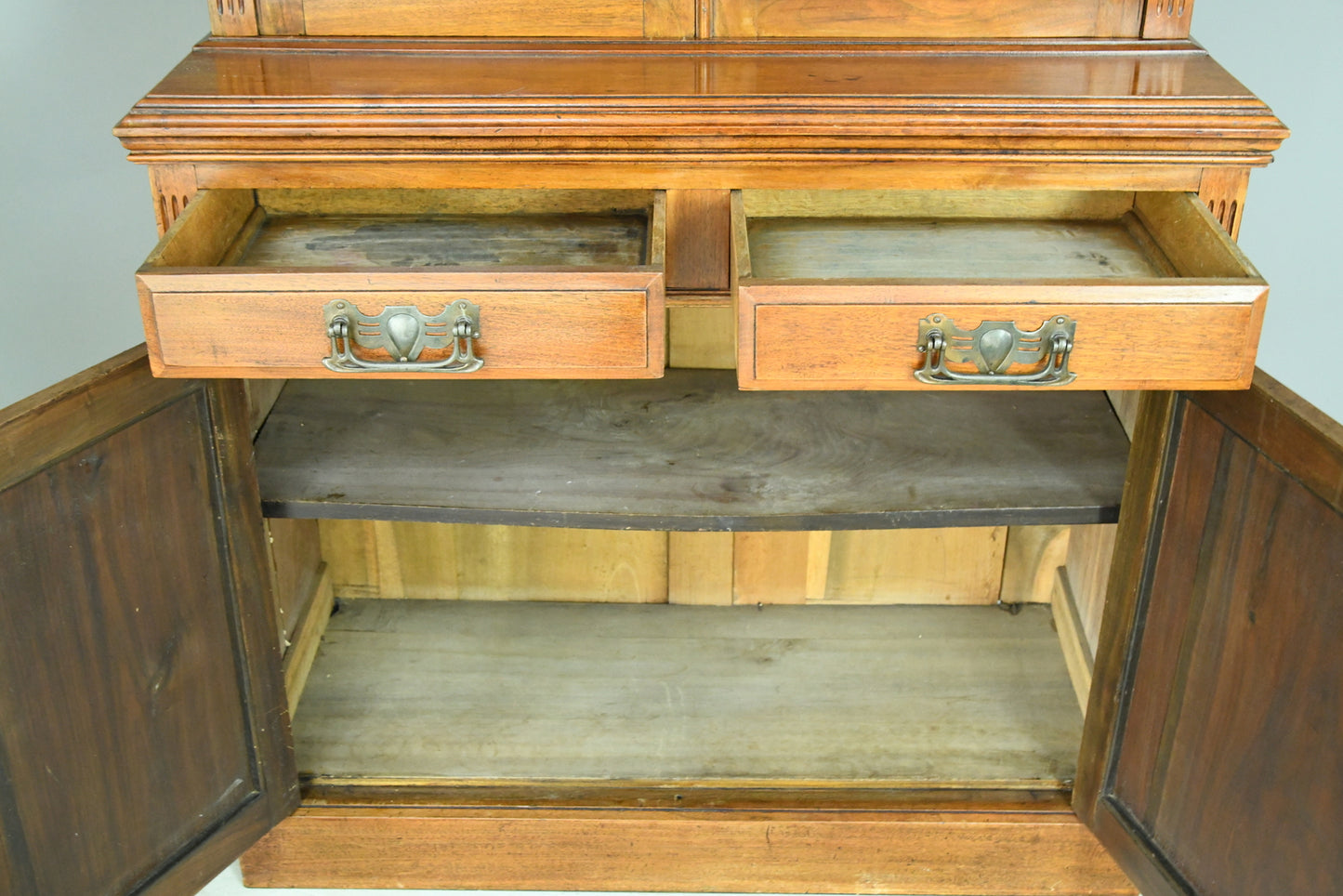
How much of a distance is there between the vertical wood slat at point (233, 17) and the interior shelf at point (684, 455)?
0.43m

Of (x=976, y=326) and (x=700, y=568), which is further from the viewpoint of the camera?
(x=700, y=568)

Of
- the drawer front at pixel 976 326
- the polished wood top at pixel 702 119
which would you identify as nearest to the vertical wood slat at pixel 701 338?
the polished wood top at pixel 702 119

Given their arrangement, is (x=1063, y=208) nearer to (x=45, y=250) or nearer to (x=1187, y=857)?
(x=1187, y=857)

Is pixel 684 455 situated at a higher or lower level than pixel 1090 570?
higher

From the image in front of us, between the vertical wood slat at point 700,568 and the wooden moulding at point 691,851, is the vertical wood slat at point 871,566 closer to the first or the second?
the vertical wood slat at point 700,568

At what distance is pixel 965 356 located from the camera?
3.76ft

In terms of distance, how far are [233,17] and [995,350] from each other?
905 mm

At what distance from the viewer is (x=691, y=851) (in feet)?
5.32

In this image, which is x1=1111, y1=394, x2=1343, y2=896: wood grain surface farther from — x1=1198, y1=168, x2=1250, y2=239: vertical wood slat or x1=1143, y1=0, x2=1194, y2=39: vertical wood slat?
x1=1143, y1=0, x2=1194, y2=39: vertical wood slat

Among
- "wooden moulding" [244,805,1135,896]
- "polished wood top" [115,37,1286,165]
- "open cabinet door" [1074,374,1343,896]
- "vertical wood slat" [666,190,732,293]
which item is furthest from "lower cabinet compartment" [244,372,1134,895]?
"polished wood top" [115,37,1286,165]

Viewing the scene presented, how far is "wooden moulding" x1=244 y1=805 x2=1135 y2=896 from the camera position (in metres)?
1.59

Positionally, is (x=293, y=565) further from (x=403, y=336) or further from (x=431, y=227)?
(x=403, y=336)

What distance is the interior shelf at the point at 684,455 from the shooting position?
143 centimetres

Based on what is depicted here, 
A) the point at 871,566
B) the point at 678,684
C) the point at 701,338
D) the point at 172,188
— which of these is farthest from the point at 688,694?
the point at 172,188
